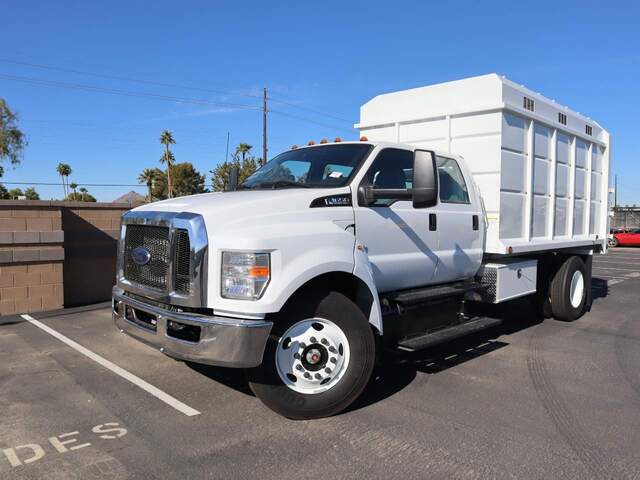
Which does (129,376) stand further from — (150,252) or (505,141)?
(505,141)

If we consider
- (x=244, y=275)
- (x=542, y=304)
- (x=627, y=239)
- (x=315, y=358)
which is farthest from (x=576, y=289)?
(x=627, y=239)

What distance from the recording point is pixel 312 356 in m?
4.09

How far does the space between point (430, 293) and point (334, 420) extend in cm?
182

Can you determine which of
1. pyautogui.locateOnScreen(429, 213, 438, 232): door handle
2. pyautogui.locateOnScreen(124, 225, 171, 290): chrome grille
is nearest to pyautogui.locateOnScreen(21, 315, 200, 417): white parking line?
pyautogui.locateOnScreen(124, 225, 171, 290): chrome grille

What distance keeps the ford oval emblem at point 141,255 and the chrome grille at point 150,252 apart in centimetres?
2

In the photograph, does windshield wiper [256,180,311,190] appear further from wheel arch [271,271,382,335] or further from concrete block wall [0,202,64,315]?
concrete block wall [0,202,64,315]

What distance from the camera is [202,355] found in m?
3.70

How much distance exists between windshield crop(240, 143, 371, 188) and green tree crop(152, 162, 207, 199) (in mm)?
73542

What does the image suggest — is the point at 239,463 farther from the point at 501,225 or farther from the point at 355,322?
the point at 501,225

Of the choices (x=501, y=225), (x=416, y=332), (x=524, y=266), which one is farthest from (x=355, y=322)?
(x=524, y=266)

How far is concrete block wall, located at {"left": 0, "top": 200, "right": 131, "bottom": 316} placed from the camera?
27.1ft

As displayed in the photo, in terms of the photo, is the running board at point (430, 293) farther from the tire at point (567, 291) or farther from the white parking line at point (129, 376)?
the tire at point (567, 291)

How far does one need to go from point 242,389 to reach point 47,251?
5473 mm

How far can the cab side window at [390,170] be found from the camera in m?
4.97
